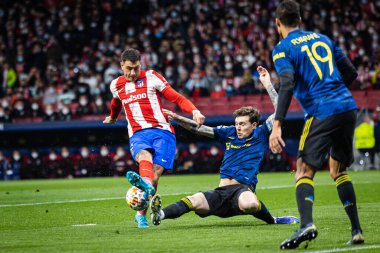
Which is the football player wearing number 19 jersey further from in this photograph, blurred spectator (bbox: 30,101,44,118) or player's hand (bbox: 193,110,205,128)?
blurred spectator (bbox: 30,101,44,118)

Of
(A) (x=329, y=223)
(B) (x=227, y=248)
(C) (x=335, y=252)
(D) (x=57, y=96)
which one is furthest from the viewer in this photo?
(D) (x=57, y=96)

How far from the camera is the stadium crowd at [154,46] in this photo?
2703cm

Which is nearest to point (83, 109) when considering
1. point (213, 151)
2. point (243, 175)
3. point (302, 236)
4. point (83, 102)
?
point (83, 102)

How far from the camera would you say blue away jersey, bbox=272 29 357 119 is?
681cm

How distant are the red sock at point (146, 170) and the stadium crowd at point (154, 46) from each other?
17153mm

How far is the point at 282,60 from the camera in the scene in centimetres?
679

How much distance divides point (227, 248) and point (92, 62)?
23.1 m

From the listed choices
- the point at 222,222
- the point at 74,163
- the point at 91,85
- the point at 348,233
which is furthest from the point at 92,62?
the point at 348,233

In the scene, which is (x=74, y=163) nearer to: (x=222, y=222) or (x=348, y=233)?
(x=222, y=222)

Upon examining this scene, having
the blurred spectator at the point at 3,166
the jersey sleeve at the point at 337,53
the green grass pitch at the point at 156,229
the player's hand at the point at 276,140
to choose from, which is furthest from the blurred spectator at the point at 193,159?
the player's hand at the point at 276,140

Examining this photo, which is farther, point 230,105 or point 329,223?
point 230,105

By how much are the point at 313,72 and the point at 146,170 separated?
2.81 metres

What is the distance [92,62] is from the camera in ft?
96.1

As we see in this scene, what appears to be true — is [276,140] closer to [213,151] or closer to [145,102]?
[145,102]
